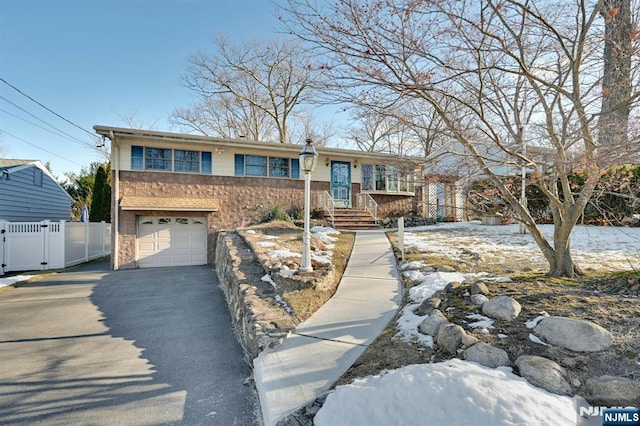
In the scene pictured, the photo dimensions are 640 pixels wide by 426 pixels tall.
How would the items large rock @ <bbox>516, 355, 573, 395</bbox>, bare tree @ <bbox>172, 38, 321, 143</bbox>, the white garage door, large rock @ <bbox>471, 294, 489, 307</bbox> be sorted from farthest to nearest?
bare tree @ <bbox>172, 38, 321, 143</bbox> → the white garage door → large rock @ <bbox>471, 294, 489, 307</bbox> → large rock @ <bbox>516, 355, 573, 395</bbox>

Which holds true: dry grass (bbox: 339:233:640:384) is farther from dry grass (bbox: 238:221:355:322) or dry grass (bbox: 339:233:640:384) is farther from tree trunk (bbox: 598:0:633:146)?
tree trunk (bbox: 598:0:633:146)

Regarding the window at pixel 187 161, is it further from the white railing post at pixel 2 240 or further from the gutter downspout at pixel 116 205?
the white railing post at pixel 2 240

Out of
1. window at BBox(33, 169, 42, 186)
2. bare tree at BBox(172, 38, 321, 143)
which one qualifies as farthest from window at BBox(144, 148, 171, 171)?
bare tree at BBox(172, 38, 321, 143)

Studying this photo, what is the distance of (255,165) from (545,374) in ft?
41.0

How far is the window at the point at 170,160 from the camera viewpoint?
1181cm

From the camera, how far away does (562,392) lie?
2002 mm

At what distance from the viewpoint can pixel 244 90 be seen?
2206cm

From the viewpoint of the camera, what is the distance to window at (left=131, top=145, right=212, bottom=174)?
1181cm

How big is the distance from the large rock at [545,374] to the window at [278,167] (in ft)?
40.1

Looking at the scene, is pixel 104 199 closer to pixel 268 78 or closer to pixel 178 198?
pixel 178 198

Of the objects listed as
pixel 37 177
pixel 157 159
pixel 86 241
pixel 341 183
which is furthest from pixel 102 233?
pixel 341 183

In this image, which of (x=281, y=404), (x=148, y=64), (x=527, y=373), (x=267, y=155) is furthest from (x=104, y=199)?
(x=527, y=373)

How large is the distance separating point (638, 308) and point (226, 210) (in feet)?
39.5

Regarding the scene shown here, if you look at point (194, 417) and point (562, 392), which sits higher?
point (562, 392)
